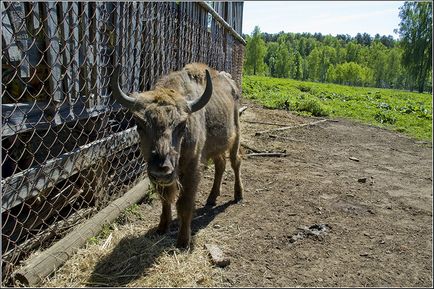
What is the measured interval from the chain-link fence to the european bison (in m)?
0.56

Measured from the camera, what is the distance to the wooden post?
314 cm

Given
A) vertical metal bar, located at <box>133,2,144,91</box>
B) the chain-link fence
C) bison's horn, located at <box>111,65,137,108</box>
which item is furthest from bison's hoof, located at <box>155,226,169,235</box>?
vertical metal bar, located at <box>133,2,144,91</box>

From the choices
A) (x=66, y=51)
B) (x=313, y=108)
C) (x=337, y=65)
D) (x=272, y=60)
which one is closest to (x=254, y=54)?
(x=272, y=60)

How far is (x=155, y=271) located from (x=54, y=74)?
83.6 inches

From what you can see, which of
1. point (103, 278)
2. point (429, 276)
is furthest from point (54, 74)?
point (429, 276)

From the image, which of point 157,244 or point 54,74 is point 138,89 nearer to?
point 54,74

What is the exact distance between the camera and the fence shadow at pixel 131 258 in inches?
135

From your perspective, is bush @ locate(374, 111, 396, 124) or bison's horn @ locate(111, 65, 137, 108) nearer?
bison's horn @ locate(111, 65, 137, 108)

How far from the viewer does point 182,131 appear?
3.74m

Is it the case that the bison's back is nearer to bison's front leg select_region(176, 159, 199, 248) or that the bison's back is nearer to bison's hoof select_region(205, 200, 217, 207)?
bison's front leg select_region(176, 159, 199, 248)

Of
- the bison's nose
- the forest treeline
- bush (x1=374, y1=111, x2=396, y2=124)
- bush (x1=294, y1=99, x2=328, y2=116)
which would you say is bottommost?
bush (x1=374, y1=111, x2=396, y2=124)

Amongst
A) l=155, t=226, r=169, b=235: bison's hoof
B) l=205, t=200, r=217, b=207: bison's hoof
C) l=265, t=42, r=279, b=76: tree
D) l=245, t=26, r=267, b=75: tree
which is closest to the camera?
l=155, t=226, r=169, b=235: bison's hoof

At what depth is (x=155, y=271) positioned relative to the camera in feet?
11.8

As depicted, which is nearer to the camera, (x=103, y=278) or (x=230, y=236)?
(x=103, y=278)
